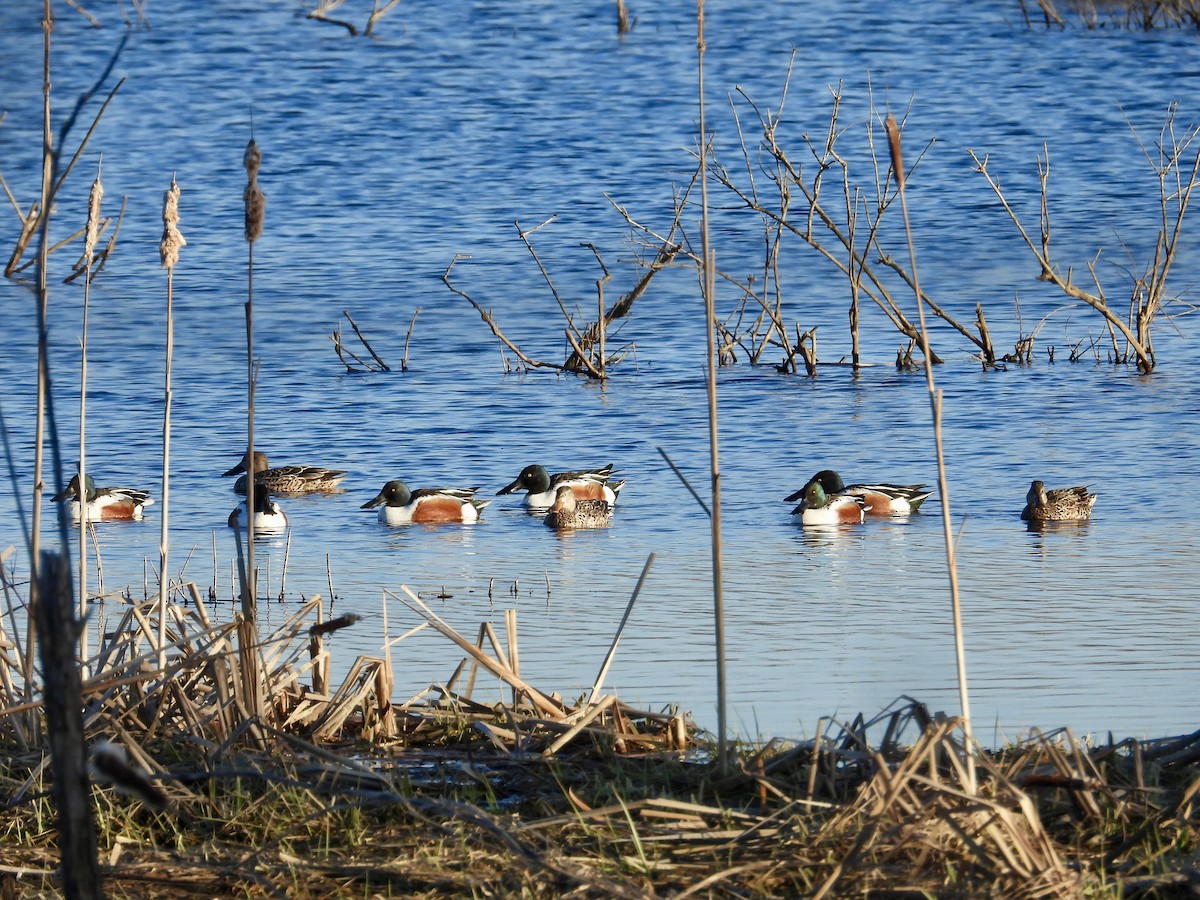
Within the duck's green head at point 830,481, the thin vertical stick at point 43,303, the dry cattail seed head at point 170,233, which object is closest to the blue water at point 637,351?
the duck's green head at point 830,481

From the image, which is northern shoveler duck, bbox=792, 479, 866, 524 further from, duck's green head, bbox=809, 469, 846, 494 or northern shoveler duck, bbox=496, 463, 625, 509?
northern shoveler duck, bbox=496, 463, 625, 509

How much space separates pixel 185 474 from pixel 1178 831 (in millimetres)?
7642

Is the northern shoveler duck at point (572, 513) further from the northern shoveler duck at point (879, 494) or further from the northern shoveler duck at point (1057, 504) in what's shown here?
the northern shoveler duck at point (1057, 504)

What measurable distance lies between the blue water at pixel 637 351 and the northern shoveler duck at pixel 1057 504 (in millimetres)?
122

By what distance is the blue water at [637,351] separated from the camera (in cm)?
A: 630

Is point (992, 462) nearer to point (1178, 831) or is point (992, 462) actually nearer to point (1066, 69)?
point (1178, 831)

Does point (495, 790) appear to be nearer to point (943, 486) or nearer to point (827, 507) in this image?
point (943, 486)

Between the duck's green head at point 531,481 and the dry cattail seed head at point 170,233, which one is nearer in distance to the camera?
the dry cattail seed head at point 170,233

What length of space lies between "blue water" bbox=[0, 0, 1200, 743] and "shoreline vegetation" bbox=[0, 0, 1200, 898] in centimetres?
68

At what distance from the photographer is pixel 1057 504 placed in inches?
348

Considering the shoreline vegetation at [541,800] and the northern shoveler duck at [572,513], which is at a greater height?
the shoreline vegetation at [541,800]

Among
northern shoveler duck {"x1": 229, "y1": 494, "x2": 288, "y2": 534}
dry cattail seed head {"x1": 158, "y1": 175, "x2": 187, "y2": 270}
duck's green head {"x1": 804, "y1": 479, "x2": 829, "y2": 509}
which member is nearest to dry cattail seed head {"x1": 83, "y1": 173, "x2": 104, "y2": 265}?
dry cattail seed head {"x1": 158, "y1": 175, "x2": 187, "y2": 270}

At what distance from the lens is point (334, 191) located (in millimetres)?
21219

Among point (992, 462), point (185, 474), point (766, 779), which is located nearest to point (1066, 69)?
point (992, 462)
